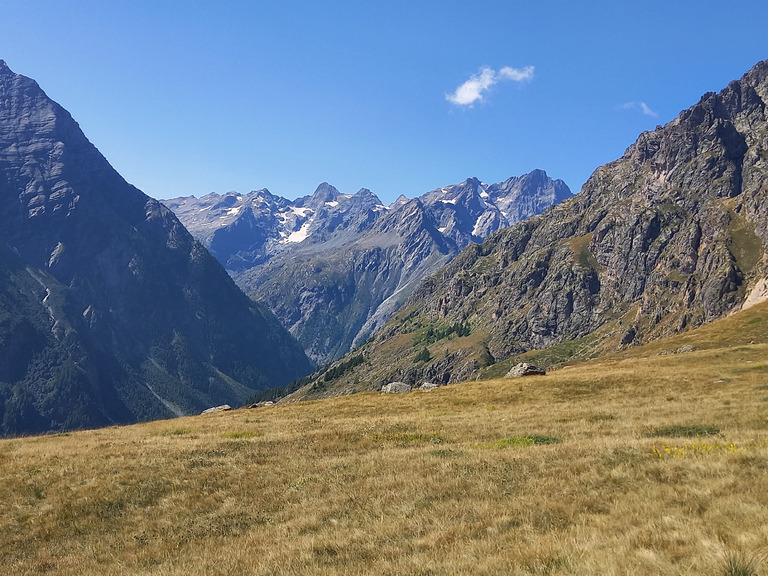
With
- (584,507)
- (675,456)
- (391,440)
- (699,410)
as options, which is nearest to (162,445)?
(391,440)

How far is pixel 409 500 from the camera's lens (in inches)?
558

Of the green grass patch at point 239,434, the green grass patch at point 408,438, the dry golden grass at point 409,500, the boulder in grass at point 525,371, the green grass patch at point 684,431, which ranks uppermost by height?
the dry golden grass at point 409,500

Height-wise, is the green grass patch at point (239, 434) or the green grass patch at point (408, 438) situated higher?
the green grass patch at point (239, 434)

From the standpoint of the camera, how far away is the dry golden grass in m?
Result: 9.46

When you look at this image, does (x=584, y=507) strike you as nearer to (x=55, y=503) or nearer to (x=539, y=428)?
(x=539, y=428)

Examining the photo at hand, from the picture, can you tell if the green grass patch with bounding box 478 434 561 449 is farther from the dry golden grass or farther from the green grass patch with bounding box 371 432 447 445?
the green grass patch with bounding box 371 432 447 445

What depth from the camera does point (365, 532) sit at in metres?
11.9

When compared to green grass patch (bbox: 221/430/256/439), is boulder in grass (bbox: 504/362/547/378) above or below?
below

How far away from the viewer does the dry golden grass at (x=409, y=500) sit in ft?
31.0

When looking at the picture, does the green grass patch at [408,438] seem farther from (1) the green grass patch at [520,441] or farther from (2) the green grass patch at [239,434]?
(2) the green grass patch at [239,434]

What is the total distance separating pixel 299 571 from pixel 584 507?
22.5 ft

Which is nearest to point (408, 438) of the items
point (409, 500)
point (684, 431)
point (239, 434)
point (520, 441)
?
point (520, 441)

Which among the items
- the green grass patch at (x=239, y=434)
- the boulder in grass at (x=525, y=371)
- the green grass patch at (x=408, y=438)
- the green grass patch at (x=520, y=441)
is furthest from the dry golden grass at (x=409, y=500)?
the boulder in grass at (x=525, y=371)

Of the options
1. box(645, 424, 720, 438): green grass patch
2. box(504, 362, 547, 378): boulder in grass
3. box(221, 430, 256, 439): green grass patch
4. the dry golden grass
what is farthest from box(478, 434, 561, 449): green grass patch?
box(504, 362, 547, 378): boulder in grass
